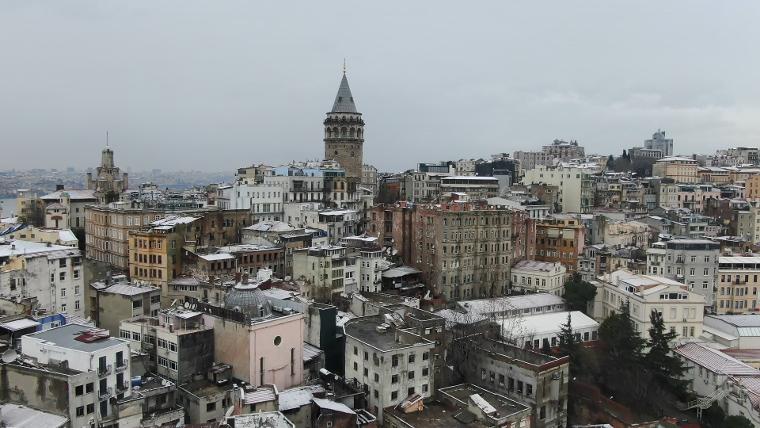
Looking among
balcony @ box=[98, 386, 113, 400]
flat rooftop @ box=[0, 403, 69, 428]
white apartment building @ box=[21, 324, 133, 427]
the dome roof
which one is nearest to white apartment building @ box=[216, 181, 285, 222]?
the dome roof

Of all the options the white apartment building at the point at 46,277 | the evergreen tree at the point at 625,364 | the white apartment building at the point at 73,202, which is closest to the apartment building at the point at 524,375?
the evergreen tree at the point at 625,364

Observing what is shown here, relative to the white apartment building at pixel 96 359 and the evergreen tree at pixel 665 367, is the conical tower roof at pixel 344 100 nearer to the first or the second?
the evergreen tree at pixel 665 367

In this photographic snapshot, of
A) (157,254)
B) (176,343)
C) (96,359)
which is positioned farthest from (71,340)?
(157,254)

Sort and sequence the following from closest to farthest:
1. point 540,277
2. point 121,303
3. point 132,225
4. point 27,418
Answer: point 27,418, point 121,303, point 132,225, point 540,277

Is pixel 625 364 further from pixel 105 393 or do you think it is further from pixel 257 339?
pixel 105 393

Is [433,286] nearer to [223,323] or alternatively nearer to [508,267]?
[508,267]

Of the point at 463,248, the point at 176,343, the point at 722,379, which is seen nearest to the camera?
the point at 176,343
